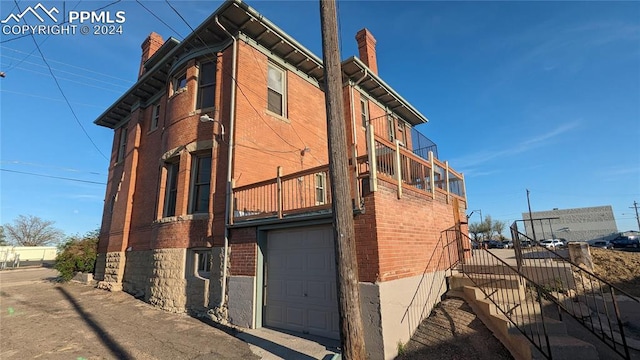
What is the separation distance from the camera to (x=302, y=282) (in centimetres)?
711

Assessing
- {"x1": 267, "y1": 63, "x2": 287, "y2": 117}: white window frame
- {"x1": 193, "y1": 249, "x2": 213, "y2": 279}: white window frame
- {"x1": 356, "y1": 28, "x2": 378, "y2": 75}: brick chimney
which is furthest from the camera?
{"x1": 356, "y1": 28, "x2": 378, "y2": 75}: brick chimney

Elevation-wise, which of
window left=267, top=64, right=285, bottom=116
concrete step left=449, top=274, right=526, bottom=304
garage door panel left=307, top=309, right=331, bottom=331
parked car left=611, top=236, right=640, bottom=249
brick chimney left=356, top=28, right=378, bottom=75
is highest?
brick chimney left=356, top=28, right=378, bottom=75

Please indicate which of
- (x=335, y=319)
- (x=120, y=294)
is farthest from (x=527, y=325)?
(x=120, y=294)

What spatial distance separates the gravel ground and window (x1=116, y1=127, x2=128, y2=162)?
1642 cm

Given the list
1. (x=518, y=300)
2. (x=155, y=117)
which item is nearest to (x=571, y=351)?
(x=518, y=300)

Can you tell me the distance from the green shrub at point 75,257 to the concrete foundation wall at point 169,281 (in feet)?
24.7

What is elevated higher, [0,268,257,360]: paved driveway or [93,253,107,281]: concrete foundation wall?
[93,253,107,281]: concrete foundation wall

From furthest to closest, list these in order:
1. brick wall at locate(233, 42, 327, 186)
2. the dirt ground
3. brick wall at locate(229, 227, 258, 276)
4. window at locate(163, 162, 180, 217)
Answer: the dirt ground → window at locate(163, 162, 180, 217) → brick wall at locate(233, 42, 327, 186) → brick wall at locate(229, 227, 258, 276)

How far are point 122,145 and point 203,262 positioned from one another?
11131 millimetres

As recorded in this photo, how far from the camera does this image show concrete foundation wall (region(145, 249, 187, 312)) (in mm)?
9086

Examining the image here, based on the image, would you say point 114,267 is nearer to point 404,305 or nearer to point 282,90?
point 282,90

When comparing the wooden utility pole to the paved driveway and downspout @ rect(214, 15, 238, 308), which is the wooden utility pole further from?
downspout @ rect(214, 15, 238, 308)

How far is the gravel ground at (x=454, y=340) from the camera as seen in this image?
549 cm

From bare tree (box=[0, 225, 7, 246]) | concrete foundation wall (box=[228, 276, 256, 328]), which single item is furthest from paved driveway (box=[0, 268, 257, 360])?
bare tree (box=[0, 225, 7, 246])
